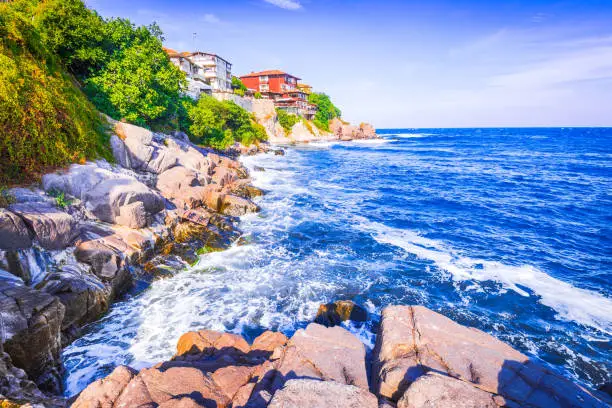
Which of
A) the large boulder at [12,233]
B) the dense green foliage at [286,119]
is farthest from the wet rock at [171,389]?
the dense green foliage at [286,119]

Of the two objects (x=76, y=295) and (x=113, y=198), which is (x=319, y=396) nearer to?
(x=76, y=295)

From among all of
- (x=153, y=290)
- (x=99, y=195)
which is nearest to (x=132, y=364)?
(x=153, y=290)

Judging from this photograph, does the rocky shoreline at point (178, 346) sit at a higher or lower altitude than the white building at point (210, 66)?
lower

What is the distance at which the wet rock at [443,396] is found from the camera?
18.5 feet

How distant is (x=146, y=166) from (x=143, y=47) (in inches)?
626

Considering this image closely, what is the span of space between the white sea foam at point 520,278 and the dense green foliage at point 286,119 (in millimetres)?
77352

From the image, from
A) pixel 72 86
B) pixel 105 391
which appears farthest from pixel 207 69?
pixel 105 391

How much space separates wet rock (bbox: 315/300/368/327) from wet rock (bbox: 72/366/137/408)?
730 cm

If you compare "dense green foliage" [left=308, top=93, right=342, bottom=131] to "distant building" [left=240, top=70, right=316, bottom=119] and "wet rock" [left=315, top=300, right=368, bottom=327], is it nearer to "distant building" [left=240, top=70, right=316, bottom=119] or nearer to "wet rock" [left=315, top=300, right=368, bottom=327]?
"distant building" [left=240, top=70, right=316, bottom=119]

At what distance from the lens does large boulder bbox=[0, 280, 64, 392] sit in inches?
287

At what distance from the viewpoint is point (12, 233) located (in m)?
9.98

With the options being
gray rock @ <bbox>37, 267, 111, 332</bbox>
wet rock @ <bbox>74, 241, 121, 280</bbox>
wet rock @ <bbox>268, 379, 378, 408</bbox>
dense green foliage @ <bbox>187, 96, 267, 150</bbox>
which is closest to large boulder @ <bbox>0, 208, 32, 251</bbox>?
gray rock @ <bbox>37, 267, 111, 332</bbox>

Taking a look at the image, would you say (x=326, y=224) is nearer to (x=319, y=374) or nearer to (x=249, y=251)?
(x=249, y=251)

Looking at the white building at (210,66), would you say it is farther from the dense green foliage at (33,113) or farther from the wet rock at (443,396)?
the wet rock at (443,396)
